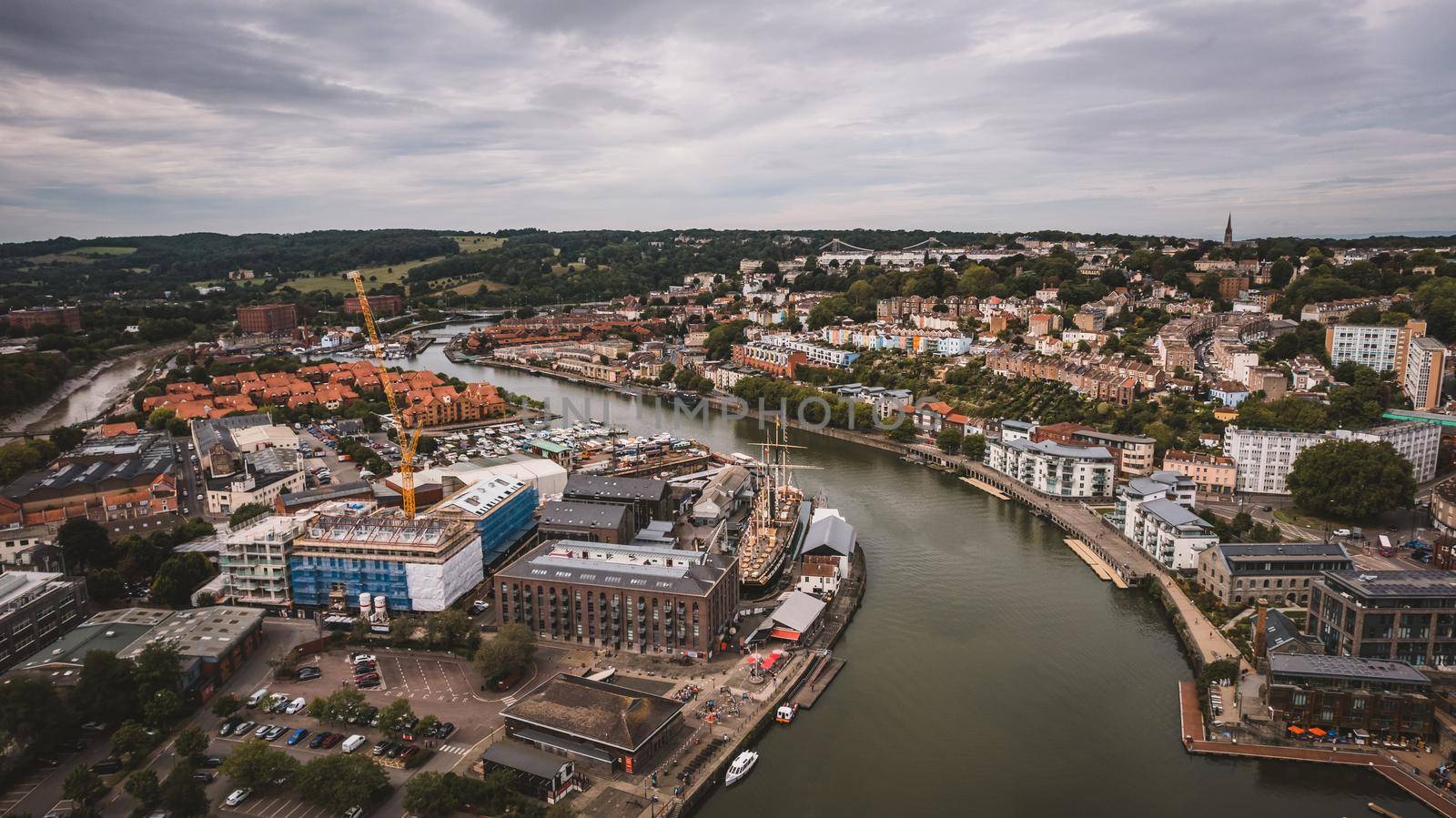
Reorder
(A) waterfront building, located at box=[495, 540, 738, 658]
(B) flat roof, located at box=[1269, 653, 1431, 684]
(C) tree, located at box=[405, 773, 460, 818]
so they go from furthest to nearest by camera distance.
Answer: (A) waterfront building, located at box=[495, 540, 738, 658] → (B) flat roof, located at box=[1269, 653, 1431, 684] → (C) tree, located at box=[405, 773, 460, 818]

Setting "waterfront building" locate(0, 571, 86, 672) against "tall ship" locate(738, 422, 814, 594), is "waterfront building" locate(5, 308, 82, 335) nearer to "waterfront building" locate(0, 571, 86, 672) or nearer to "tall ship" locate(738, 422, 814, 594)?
"waterfront building" locate(0, 571, 86, 672)

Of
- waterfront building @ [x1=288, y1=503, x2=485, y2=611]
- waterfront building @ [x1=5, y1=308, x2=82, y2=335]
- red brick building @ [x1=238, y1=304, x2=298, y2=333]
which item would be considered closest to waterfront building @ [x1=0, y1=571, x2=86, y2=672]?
waterfront building @ [x1=288, y1=503, x2=485, y2=611]

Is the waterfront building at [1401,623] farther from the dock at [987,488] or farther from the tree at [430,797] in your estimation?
the tree at [430,797]

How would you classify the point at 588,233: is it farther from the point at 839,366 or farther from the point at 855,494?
the point at 855,494

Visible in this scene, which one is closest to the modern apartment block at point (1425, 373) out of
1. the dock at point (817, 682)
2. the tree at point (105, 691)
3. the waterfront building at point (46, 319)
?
the dock at point (817, 682)

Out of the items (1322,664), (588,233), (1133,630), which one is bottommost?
(1133,630)

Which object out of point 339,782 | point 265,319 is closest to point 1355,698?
point 339,782

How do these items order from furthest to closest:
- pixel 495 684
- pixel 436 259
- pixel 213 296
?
1. pixel 436 259
2. pixel 213 296
3. pixel 495 684

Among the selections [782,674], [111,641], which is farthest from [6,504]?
[782,674]
